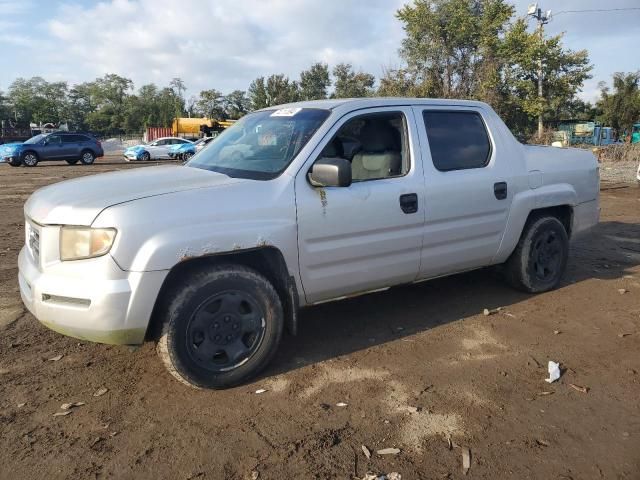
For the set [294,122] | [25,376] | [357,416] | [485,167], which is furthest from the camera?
[485,167]

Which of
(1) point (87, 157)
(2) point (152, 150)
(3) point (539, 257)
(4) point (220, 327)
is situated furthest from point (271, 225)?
(2) point (152, 150)

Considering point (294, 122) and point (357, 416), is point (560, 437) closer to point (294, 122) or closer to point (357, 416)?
point (357, 416)

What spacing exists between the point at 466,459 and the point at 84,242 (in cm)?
237

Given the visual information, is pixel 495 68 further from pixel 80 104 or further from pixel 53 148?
pixel 80 104

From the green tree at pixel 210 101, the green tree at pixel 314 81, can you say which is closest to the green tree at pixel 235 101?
the green tree at pixel 210 101

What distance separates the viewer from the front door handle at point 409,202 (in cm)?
394

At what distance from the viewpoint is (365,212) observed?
3734mm

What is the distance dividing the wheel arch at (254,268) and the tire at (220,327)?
0.06 m

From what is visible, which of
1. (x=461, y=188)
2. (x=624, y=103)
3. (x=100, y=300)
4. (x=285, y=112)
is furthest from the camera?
(x=624, y=103)

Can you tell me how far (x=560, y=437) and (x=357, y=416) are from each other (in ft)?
3.61

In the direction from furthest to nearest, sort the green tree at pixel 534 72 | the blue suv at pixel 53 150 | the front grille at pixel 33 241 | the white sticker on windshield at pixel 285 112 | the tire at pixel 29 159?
the green tree at pixel 534 72 → the tire at pixel 29 159 → the blue suv at pixel 53 150 → the white sticker on windshield at pixel 285 112 → the front grille at pixel 33 241

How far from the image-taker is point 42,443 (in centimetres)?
280

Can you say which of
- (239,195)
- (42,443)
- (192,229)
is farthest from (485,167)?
(42,443)

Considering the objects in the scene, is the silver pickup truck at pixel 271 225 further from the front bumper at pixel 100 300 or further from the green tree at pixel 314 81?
the green tree at pixel 314 81
